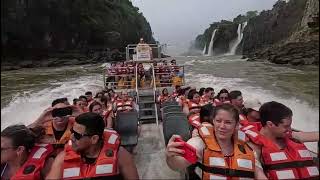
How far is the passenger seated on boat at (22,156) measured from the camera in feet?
8.07

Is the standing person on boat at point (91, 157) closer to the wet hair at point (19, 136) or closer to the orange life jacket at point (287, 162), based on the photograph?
the wet hair at point (19, 136)

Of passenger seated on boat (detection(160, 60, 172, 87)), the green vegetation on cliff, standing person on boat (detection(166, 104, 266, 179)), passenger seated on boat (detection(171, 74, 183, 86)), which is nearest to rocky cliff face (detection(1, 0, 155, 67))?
the green vegetation on cliff

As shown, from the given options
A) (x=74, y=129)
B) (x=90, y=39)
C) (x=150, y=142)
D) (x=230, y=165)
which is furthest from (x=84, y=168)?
(x=90, y=39)

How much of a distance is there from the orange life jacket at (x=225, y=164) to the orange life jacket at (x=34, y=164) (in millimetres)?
1206

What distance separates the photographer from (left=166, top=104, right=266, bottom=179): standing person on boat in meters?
2.39

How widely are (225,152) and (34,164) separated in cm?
141

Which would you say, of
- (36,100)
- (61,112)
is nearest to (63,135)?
(61,112)

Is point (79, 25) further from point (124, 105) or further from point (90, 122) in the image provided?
point (90, 122)

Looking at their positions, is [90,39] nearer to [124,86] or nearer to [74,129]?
[124,86]

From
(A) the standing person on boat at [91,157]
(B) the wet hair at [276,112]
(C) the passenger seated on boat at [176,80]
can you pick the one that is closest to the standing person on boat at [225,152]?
(B) the wet hair at [276,112]

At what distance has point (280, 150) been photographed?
8.52 ft

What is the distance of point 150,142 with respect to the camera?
217 inches

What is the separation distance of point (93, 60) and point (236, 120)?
4775 cm

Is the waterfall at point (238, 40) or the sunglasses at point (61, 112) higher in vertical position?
the waterfall at point (238, 40)
